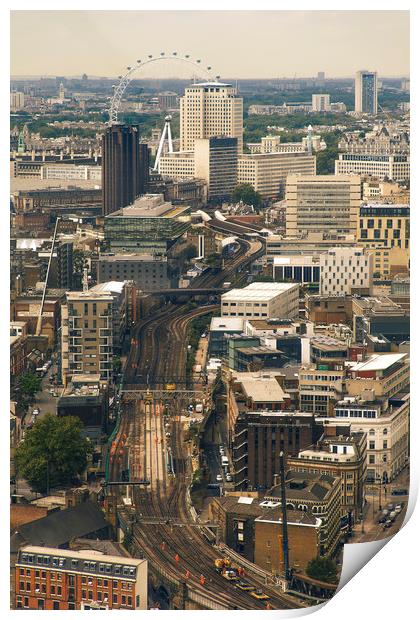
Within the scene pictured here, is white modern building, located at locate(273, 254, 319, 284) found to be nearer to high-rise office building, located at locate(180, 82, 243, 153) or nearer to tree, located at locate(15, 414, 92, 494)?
high-rise office building, located at locate(180, 82, 243, 153)

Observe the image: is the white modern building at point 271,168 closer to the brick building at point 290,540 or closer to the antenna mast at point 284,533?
the antenna mast at point 284,533

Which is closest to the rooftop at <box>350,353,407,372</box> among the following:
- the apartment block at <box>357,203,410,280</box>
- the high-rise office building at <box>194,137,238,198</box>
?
the apartment block at <box>357,203,410,280</box>

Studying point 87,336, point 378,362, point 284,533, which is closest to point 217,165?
point 87,336

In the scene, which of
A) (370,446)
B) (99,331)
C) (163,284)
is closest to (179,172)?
(163,284)

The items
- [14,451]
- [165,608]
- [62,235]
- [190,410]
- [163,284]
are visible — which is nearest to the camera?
[165,608]

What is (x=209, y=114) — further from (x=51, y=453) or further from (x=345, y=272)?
(x=51, y=453)

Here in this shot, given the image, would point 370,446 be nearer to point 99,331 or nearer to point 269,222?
point 99,331
